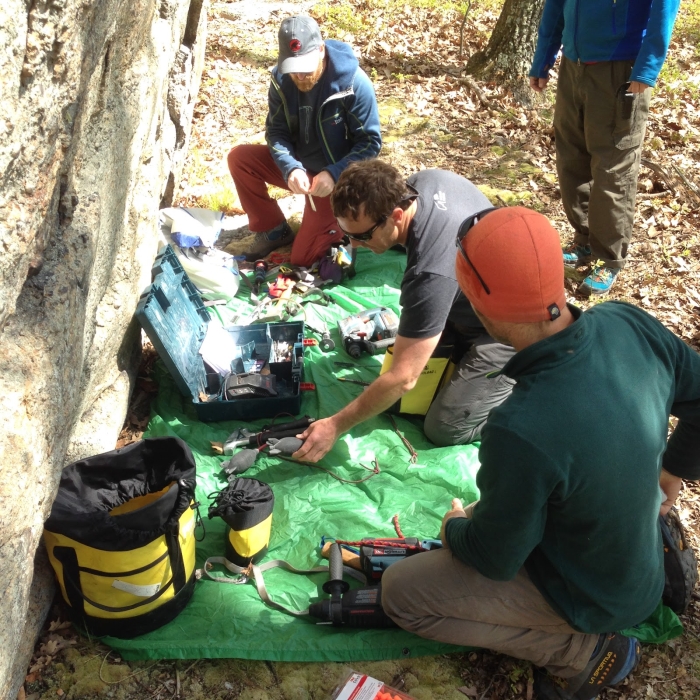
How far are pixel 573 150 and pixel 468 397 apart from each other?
2645mm

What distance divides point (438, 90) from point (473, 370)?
19.4 ft

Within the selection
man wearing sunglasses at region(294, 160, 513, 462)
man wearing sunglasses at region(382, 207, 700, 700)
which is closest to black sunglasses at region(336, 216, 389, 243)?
man wearing sunglasses at region(294, 160, 513, 462)

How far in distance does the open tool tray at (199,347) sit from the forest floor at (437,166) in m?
0.45

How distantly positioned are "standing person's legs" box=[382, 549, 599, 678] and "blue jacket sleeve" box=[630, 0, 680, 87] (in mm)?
3567

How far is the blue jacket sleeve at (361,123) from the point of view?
501cm

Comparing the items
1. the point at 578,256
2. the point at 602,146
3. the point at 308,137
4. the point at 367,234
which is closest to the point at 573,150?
the point at 602,146

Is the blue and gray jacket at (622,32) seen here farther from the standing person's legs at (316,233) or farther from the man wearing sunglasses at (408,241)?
the standing person's legs at (316,233)

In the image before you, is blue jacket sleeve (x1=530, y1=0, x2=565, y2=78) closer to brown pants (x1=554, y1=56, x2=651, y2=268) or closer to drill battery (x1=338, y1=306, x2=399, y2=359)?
brown pants (x1=554, y1=56, x2=651, y2=268)

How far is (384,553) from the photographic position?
3.25m

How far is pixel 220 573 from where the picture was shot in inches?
131

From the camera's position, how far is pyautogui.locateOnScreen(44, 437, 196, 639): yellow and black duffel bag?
107 inches

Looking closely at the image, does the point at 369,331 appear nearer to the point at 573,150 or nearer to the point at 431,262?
the point at 431,262

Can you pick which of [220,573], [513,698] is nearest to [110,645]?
[220,573]

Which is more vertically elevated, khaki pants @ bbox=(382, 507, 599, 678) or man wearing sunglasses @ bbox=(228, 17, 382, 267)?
man wearing sunglasses @ bbox=(228, 17, 382, 267)
